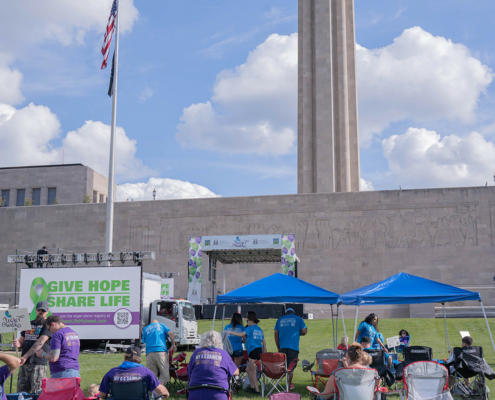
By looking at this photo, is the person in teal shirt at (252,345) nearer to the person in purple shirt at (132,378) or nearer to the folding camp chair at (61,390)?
the person in purple shirt at (132,378)

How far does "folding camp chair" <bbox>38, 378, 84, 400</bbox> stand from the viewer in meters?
6.57

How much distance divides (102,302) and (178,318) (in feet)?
8.68

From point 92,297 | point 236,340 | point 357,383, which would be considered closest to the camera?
point 357,383

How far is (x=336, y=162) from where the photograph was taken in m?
43.8

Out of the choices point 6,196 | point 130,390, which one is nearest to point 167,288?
point 130,390

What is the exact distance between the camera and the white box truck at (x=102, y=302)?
62.5ft

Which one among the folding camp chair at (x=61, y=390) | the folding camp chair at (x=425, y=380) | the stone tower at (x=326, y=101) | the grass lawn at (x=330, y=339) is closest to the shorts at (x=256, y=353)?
the grass lawn at (x=330, y=339)

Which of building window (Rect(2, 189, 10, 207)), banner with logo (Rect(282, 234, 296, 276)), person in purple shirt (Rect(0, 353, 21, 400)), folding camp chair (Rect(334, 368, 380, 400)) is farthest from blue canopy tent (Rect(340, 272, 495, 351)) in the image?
building window (Rect(2, 189, 10, 207))

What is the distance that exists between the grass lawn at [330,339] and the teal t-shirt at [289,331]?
94cm

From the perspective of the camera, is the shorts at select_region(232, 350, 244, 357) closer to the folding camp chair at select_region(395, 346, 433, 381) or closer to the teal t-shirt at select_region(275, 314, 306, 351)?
the teal t-shirt at select_region(275, 314, 306, 351)

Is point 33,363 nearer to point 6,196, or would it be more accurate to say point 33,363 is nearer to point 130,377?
point 130,377

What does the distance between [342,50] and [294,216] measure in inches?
582

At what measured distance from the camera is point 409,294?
12344mm

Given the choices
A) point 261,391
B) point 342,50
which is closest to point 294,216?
point 342,50
